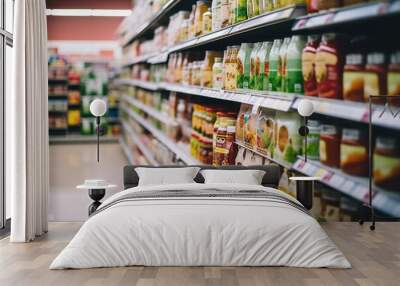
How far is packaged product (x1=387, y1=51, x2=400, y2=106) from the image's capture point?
14.4ft

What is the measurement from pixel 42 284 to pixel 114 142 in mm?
3709

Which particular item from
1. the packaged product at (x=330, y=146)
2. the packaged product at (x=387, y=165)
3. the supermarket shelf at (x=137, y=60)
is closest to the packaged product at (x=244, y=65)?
the packaged product at (x=330, y=146)

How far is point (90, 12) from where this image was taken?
7324 mm

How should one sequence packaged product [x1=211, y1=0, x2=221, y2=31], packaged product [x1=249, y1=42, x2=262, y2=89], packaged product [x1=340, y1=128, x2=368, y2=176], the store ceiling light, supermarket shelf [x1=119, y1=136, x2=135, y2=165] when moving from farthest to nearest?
supermarket shelf [x1=119, y1=136, x2=135, y2=165] → the store ceiling light → packaged product [x1=211, y1=0, x2=221, y2=31] → packaged product [x1=249, y1=42, x2=262, y2=89] → packaged product [x1=340, y1=128, x2=368, y2=176]

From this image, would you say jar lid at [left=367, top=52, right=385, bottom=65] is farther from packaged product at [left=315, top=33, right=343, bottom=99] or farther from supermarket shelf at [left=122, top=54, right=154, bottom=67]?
supermarket shelf at [left=122, top=54, right=154, bottom=67]

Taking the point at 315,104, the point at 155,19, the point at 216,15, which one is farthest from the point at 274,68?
the point at 155,19

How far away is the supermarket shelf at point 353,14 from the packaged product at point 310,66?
141mm

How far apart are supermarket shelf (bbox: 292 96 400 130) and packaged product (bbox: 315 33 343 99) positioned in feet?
0.26

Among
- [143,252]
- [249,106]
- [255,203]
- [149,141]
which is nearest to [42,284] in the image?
[143,252]

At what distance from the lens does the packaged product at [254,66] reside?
5.77m

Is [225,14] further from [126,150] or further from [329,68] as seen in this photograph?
[126,150]

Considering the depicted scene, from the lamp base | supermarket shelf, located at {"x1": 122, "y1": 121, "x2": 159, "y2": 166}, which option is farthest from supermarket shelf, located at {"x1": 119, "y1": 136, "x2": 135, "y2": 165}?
the lamp base

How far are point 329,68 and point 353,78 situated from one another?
A: 24 cm

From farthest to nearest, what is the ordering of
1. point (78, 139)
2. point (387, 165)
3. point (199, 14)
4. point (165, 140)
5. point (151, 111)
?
point (151, 111), point (165, 140), point (78, 139), point (199, 14), point (387, 165)
